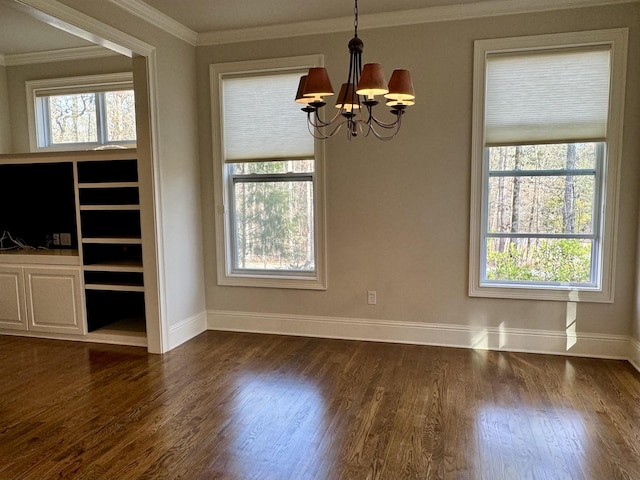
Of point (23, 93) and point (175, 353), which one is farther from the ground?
point (23, 93)

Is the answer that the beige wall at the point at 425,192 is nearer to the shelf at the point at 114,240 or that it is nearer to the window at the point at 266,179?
the window at the point at 266,179

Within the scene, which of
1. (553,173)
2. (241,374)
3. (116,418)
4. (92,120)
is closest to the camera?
(116,418)

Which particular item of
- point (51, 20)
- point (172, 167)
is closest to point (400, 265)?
point (172, 167)

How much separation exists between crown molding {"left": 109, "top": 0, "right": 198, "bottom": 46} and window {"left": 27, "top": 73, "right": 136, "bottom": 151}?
902 millimetres

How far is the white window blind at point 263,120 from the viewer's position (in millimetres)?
4242

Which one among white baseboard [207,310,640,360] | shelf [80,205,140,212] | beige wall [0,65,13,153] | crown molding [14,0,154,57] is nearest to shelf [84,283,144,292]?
shelf [80,205,140,212]

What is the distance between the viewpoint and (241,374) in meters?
3.51

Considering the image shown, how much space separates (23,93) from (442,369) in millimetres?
5209

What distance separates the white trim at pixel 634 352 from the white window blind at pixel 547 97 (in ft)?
5.24

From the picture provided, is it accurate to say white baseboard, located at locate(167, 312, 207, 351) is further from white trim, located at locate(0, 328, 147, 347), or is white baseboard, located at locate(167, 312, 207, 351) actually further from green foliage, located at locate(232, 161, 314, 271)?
green foliage, located at locate(232, 161, 314, 271)

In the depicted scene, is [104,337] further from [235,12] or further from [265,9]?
[265,9]

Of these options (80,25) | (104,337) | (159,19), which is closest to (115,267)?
(104,337)

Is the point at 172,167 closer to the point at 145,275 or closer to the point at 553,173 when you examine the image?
the point at 145,275

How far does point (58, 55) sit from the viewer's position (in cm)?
489
